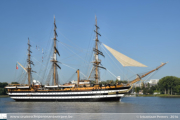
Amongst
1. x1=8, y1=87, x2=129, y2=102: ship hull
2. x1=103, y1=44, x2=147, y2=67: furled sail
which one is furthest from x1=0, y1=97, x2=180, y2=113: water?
x1=103, y1=44, x2=147, y2=67: furled sail

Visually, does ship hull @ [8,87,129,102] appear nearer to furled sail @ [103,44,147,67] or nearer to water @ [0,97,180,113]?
water @ [0,97,180,113]

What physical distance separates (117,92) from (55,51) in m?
20.2

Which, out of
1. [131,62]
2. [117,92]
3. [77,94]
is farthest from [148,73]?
[77,94]

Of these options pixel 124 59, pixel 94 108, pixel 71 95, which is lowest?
pixel 94 108

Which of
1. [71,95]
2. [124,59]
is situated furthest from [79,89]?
[124,59]

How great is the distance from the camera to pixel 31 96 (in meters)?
53.5

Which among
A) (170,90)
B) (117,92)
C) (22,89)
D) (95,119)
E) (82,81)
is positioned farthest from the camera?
(170,90)

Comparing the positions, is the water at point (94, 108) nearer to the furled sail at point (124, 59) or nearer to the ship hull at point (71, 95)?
the ship hull at point (71, 95)

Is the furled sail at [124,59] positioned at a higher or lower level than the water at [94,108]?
higher

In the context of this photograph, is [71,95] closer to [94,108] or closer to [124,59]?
[124,59]

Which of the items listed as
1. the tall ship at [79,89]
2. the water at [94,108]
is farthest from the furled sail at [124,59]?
the water at [94,108]

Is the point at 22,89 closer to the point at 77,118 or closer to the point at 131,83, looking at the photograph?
the point at 131,83

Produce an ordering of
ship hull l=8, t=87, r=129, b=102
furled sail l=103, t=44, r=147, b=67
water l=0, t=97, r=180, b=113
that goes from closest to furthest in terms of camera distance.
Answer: water l=0, t=97, r=180, b=113 < furled sail l=103, t=44, r=147, b=67 < ship hull l=8, t=87, r=129, b=102

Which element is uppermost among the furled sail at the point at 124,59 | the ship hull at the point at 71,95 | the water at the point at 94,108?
the furled sail at the point at 124,59
